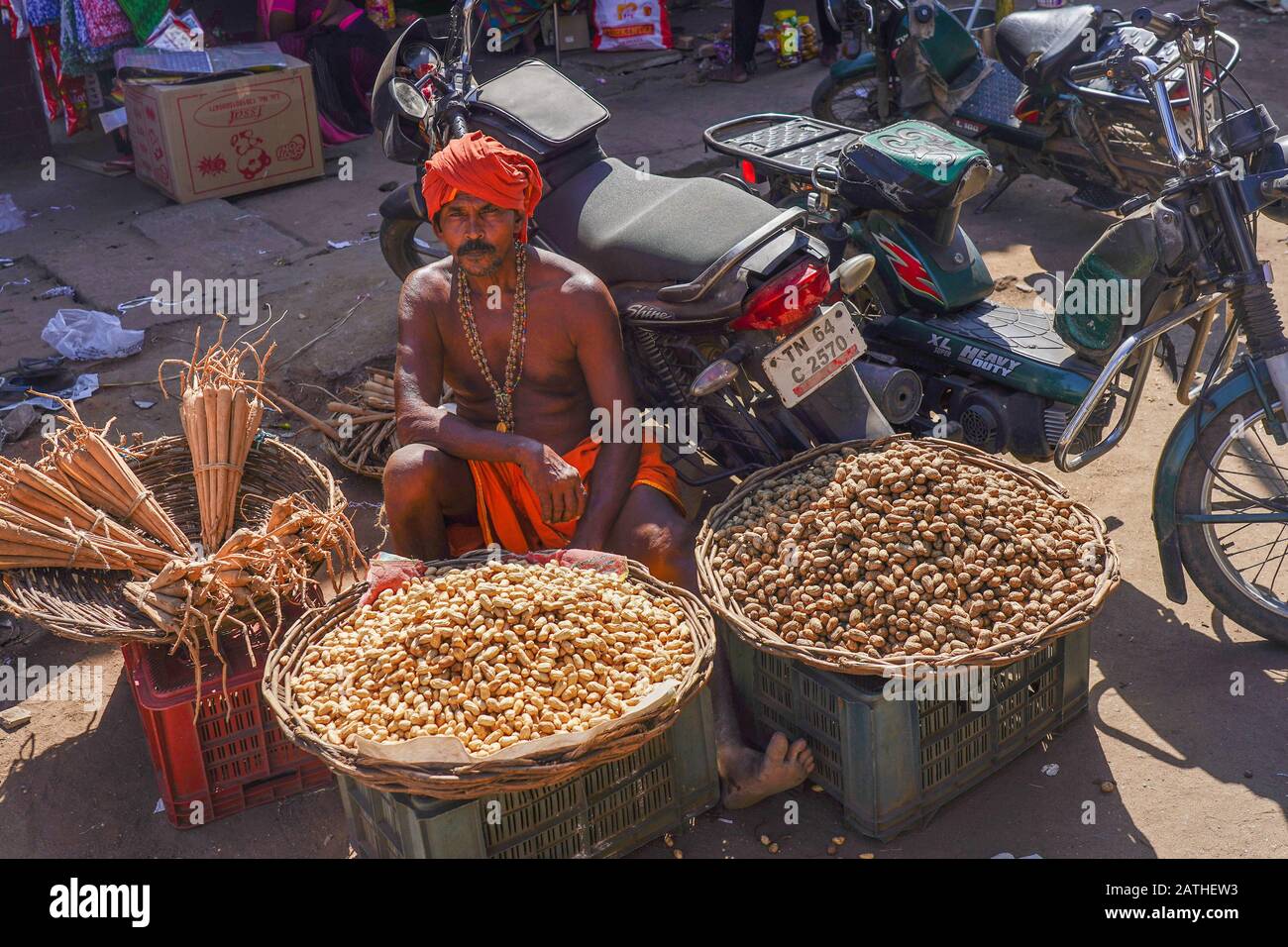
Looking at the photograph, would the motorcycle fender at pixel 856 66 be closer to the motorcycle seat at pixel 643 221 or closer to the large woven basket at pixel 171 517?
the motorcycle seat at pixel 643 221

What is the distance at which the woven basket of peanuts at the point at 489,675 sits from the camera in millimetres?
2555

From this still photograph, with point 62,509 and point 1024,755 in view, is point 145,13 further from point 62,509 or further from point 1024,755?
point 1024,755

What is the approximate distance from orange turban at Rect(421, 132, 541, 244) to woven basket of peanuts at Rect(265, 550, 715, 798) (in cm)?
95

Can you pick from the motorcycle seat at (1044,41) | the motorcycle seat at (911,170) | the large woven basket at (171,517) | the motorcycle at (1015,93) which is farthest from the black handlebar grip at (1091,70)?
the large woven basket at (171,517)

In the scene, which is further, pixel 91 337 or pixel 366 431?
pixel 91 337

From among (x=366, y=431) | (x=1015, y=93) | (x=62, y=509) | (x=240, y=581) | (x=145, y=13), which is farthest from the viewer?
(x=145, y=13)

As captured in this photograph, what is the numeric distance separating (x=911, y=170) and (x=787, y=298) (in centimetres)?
82

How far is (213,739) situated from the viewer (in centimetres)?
316

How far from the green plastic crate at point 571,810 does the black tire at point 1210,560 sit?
A: 1.41 meters

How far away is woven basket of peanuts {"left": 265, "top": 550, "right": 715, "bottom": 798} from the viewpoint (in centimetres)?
255

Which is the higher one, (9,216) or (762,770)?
(762,770)

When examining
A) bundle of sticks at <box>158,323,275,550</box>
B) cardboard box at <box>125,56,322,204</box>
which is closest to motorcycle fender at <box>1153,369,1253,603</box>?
bundle of sticks at <box>158,323,275,550</box>

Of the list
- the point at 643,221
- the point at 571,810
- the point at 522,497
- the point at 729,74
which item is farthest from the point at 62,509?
the point at 729,74

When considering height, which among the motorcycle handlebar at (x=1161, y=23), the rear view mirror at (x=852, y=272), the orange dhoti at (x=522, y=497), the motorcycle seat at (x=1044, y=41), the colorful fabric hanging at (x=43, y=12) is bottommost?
the orange dhoti at (x=522, y=497)
